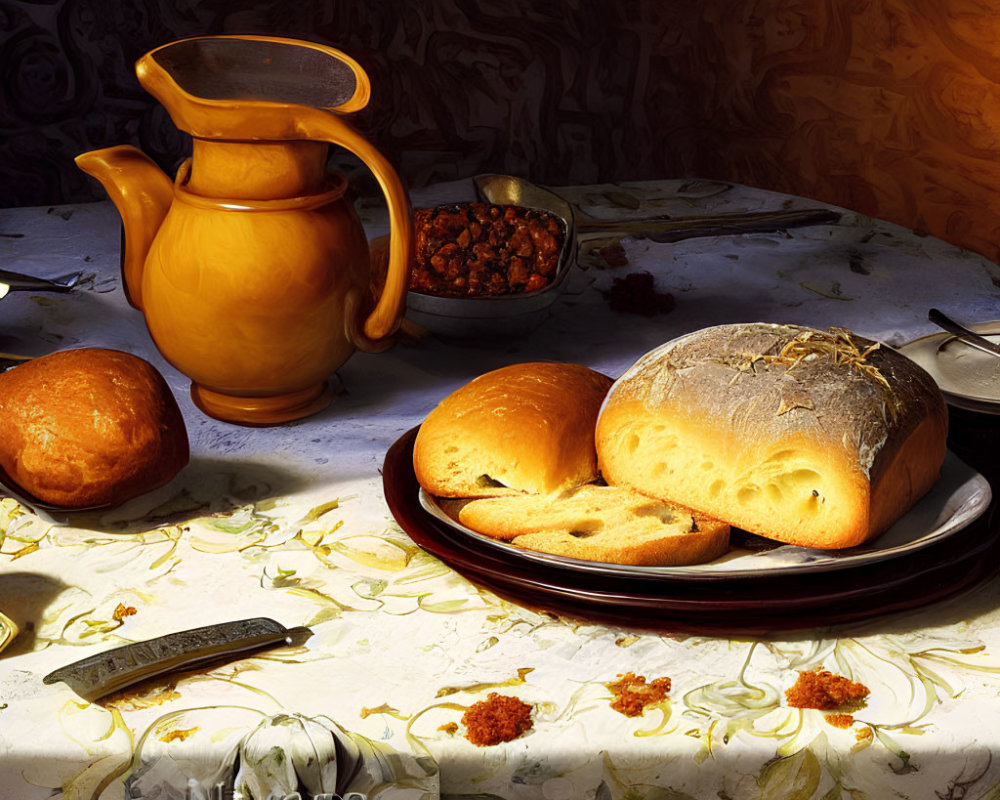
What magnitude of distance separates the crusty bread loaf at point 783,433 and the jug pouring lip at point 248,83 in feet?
0.93

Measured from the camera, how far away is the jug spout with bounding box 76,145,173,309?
0.77 metres

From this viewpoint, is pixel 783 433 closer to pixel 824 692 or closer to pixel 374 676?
pixel 824 692

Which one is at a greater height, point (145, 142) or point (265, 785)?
point (145, 142)

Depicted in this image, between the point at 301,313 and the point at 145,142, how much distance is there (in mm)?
797

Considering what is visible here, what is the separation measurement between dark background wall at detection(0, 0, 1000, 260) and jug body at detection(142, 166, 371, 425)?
0.70m

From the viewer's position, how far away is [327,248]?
75cm

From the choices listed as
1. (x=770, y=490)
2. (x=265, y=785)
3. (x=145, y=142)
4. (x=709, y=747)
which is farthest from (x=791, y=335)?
(x=145, y=142)

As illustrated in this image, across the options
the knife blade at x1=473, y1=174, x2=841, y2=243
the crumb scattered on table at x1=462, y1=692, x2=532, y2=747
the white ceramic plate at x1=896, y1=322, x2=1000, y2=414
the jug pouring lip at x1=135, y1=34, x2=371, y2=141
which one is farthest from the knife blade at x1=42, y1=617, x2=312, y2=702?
the knife blade at x1=473, y1=174, x2=841, y2=243

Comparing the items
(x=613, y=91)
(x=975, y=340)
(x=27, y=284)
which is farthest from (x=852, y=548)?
(x=613, y=91)

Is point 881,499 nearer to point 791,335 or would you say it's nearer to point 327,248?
point 791,335

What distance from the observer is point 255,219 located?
2.38ft

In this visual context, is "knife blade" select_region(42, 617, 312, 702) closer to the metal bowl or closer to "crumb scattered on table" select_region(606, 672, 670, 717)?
"crumb scattered on table" select_region(606, 672, 670, 717)

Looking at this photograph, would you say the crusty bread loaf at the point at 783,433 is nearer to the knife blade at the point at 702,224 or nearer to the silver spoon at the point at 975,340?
the silver spoon at the point at 975,340

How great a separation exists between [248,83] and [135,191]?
0.12m
